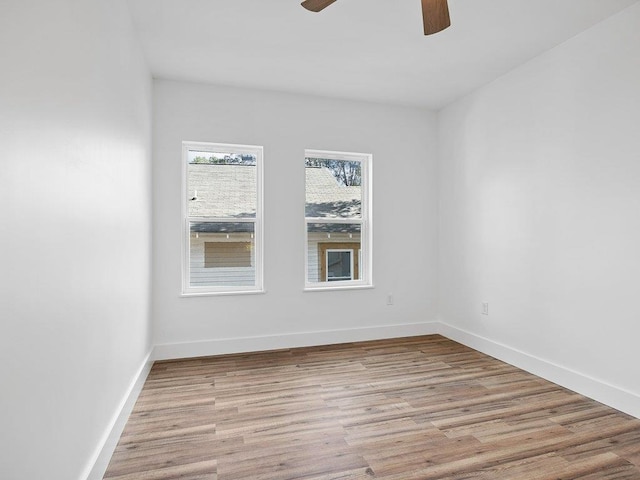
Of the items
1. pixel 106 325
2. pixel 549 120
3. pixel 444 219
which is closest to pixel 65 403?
pixel 106 325

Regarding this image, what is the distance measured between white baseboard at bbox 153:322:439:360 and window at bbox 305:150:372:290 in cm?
52

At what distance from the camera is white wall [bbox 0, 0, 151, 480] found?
1.07 metres

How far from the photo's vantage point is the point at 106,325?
1.99 metres

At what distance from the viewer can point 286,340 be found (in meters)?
3.93

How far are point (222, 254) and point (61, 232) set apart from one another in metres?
2.50

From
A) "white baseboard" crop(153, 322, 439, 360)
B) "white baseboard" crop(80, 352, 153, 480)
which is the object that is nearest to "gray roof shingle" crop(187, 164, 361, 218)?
"white baseboard" crop(153, 322, 439, 360)

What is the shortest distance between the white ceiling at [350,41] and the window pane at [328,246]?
1477 millimetres

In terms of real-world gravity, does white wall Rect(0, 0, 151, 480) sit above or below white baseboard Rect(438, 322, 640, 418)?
above

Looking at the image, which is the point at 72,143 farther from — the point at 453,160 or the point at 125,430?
the point at 453,160

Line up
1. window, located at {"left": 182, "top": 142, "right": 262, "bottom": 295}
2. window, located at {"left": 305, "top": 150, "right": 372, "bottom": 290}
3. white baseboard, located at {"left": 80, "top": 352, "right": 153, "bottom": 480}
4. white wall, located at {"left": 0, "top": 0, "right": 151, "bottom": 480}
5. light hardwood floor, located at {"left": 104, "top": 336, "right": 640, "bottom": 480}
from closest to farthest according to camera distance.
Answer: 1. white wall, located at {"left": 0, "top": 0, "right": 151, "bottom": 480}
2. white baseboard, located at {"left": 80, "top": 352, "right": 153, "bottom": 480}
3. light hardwood floor, located at {"left": 104, "top": 336, "right": 640, "bottom": 480}
4. window, located at {"left": 182, "top": 142, "right": 262, "bottom": 295}
5. window, located at {"left": 305, "top": 150, "right": 372, "bottom": 290}

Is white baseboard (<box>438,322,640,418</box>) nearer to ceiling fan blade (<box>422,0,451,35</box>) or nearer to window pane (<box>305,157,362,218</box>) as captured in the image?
window pane (<box>305,157,362,218</box>)

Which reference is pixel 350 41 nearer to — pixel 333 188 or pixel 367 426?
pixel 333 188

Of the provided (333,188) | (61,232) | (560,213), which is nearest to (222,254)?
(333,188)

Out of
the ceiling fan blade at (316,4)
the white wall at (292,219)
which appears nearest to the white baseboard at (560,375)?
the white wall at (292,219)
